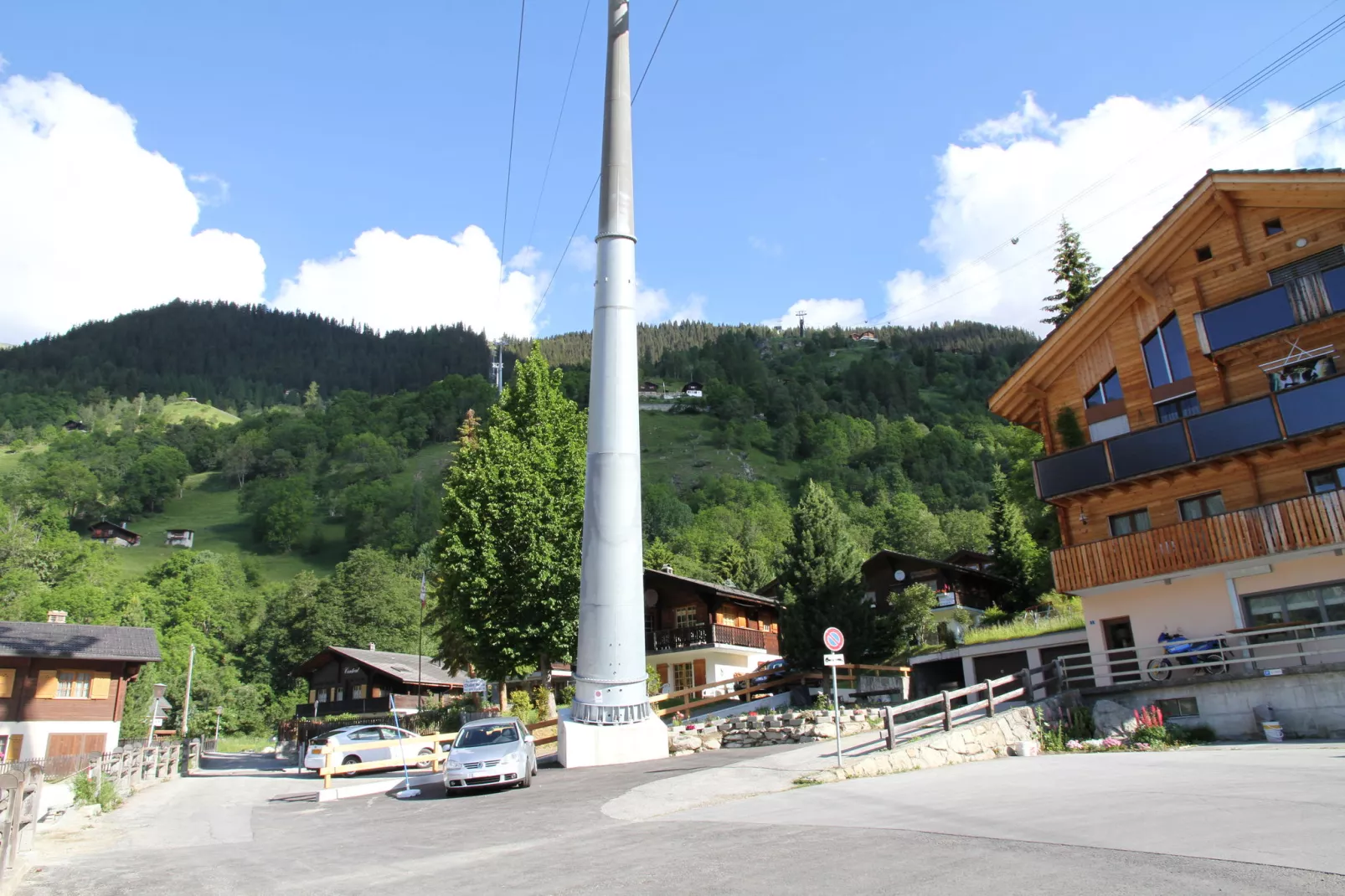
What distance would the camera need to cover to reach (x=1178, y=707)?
2006 centimetres

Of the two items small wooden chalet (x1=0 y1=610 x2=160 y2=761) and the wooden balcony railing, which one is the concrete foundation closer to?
the wooden balcony railing

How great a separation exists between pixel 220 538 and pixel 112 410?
9008cm

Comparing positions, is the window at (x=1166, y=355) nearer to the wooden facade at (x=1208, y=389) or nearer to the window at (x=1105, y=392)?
the wooden facade at (x=1208, y=389)

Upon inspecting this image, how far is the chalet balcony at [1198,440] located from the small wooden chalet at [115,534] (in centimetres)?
13095

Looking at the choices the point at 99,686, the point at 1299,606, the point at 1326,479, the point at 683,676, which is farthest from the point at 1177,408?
the point at 99,686

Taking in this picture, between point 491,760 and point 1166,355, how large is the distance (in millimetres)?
21605

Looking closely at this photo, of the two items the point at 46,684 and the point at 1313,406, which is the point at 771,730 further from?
the point at 46,684

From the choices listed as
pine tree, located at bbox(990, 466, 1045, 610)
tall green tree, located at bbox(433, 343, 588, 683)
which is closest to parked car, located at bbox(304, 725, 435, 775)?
tall green tree, located at bbox(433, 343, 588, 683)

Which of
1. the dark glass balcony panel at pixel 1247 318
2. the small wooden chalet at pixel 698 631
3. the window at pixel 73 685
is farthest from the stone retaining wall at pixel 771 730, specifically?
the window at pixel 73 685

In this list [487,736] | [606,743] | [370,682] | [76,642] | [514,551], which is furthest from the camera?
[370,682]

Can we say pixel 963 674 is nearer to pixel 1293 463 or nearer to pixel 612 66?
pixel 1293 463

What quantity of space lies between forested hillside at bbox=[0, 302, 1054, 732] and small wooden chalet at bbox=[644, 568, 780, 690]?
11.7 ft

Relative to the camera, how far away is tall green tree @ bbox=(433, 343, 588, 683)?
93.9 feet

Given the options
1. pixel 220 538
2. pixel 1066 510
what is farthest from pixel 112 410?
pixel 1066 510
